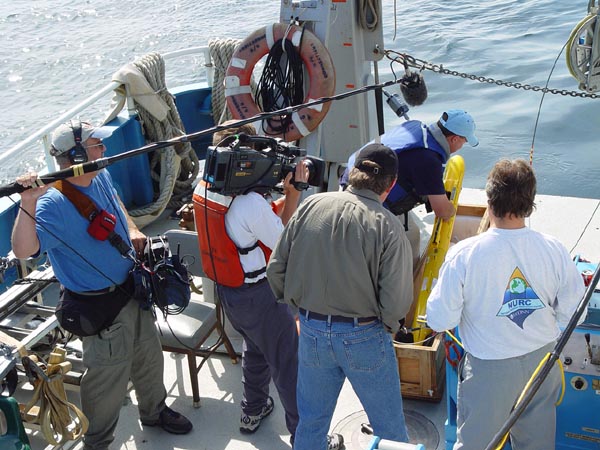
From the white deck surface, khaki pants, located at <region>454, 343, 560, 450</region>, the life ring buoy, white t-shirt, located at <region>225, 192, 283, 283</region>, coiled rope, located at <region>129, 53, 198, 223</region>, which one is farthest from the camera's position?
coiled rope, located at <region>129, 53, 198, 223</region>

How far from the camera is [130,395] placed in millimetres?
4254

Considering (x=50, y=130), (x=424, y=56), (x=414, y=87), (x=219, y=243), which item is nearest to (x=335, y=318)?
(x=219, y=243)

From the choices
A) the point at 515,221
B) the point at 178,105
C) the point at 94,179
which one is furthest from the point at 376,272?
the point at 178,105

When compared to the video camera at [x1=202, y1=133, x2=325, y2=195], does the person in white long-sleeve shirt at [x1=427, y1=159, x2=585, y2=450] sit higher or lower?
lower

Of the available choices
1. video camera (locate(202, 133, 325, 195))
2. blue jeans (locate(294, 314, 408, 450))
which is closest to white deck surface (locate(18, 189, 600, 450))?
blue jeans (locate(294, 314, 408, 450))

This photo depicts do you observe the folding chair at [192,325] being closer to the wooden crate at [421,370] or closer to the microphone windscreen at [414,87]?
the wooden crate at [421,370]

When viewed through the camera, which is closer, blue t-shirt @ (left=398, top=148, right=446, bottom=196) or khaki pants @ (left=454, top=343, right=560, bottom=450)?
khaki pants @ (left=454, top=343, right=560, bottom=450)

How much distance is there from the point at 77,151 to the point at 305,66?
2.48 meters

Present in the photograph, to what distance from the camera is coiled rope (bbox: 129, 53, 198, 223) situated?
6379mm

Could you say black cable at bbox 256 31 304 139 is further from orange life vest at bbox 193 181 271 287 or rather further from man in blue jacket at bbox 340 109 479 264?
orange life vest at bbox 193 181 271 287

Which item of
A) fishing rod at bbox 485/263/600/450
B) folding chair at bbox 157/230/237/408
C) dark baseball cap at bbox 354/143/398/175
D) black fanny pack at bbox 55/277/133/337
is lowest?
folding chair at bbox 157/230/237/408

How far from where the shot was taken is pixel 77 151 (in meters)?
3.25

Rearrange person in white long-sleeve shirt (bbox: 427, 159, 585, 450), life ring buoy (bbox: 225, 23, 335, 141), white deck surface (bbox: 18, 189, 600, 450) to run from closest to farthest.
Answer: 1. person in white long-sleeve shirt (bbox: 427, 159, 585, 450)
2. white deck surface (bbox: 18, 189, 600, 450)
3. life ring buoy (bbox: 225, 23, 335, 141)

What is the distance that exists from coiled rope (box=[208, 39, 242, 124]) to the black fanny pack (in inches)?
137
